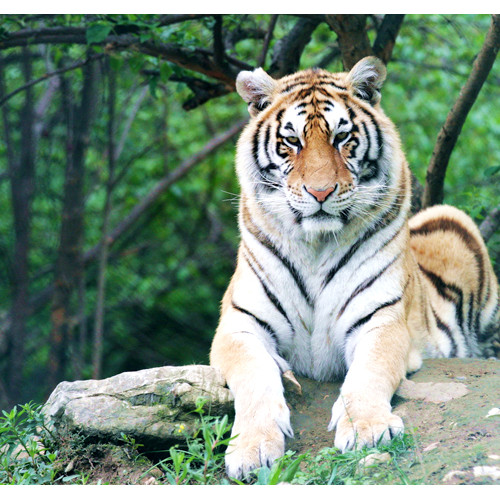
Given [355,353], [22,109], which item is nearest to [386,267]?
[355,353]

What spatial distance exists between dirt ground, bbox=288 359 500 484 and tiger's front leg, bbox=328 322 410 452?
0.31ft

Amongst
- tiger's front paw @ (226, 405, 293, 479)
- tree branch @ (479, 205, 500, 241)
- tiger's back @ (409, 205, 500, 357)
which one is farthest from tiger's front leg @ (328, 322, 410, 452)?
tree branch @ (479, 205, 500, 241)

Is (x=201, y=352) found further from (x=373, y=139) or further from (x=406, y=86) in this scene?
(x=373, y=139)

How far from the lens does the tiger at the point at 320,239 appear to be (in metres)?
2.98

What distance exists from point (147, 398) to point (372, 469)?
0.93 metres

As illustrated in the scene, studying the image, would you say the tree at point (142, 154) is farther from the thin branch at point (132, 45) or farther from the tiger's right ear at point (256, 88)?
the tiger's right ear at point (256, 88)

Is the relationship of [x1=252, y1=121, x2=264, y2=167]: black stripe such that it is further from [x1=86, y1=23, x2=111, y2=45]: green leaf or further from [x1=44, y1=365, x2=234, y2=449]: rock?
[x1=86, y1=23, x2=111, y2=45]: green leaf

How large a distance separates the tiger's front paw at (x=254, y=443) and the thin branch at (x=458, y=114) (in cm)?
263

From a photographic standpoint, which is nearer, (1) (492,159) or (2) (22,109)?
(2) (22,109)

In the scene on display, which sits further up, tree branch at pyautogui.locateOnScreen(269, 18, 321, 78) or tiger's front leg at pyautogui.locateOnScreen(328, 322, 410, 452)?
tree branch at pyautogui.locateOnScreen(269, 18, 321, 78)

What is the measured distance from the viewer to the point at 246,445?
248 centimetres

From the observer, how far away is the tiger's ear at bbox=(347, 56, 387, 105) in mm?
3209

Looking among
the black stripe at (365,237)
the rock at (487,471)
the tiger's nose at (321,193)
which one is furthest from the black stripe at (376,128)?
the rock at (487,471)

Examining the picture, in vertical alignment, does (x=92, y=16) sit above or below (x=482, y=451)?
above
